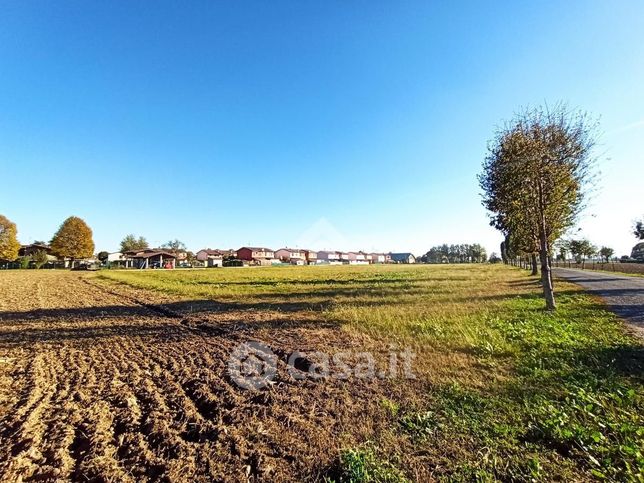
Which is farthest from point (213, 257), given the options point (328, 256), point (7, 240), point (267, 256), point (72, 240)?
point (328, 256)

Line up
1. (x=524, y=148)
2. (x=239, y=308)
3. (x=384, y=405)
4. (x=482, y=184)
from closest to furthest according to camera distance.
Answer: (x=384, y=405), (x=524, y=148), (x=239, y=308), (x=482, y=184)

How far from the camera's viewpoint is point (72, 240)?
84438 mm

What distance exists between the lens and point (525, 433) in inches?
172

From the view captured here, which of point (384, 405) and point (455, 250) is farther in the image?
point (455, 250)

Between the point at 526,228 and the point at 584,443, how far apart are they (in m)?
15.2

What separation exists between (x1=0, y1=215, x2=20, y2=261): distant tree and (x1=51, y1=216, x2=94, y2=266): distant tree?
10300 millimetres

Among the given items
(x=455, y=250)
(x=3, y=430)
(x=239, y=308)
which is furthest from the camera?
(x=455, y=250)

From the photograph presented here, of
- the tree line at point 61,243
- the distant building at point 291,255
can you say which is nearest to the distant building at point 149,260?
the tree line at point 61,243

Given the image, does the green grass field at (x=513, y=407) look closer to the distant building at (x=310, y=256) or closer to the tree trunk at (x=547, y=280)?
the tree trunk at (x=547, y=280)

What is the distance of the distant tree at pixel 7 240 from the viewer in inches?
2778

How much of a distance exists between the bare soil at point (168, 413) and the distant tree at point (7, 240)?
3397 inches

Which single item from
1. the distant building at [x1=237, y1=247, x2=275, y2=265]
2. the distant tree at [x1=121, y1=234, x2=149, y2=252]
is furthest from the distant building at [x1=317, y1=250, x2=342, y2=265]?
the distant tree at [x1=121, y1=234, x2=149, y2=252]

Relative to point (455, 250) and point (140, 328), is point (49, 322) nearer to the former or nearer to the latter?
point (140, 328)

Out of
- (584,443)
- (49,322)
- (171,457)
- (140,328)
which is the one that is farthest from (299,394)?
(49,322)
